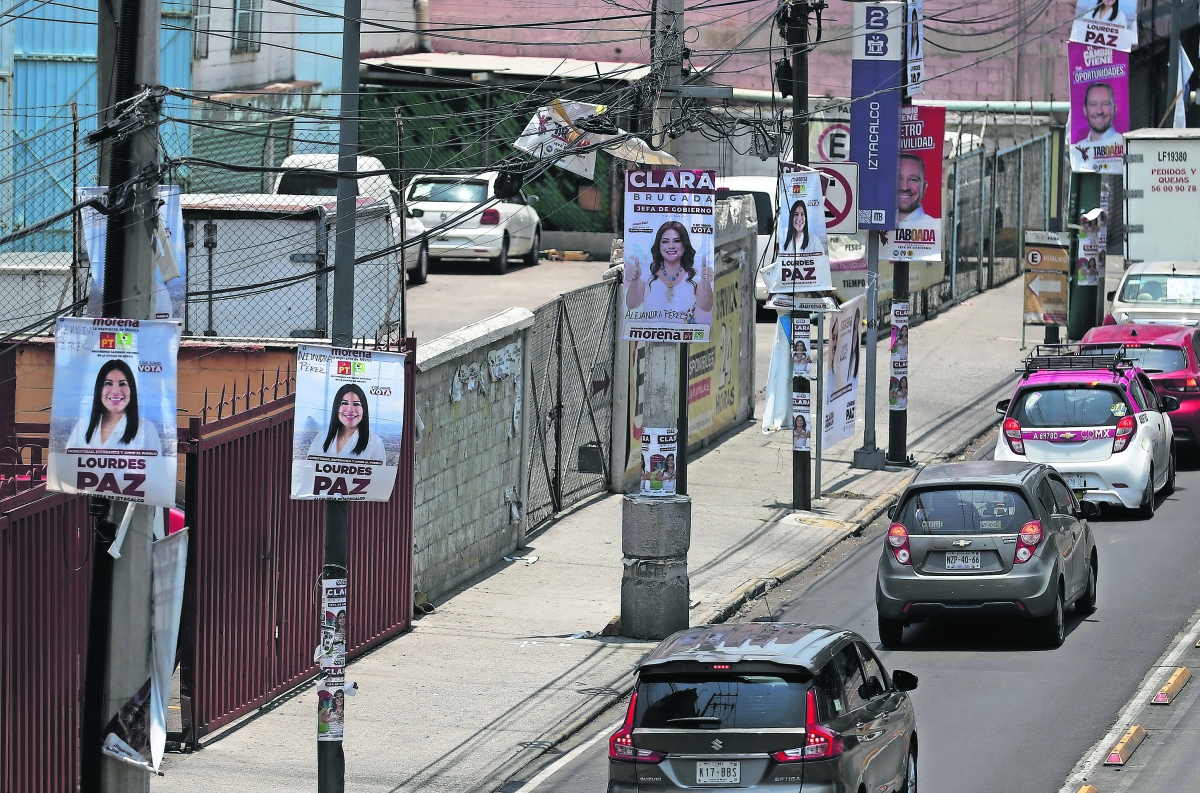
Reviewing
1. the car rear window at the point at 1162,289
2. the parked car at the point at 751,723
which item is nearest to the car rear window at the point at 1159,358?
the car rear window at the point at 1162,289

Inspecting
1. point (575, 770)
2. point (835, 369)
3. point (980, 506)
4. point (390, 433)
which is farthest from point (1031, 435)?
point (390, 433)

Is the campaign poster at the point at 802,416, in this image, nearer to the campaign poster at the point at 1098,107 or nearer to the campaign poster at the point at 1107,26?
the campaign poster at the point at 1098,107

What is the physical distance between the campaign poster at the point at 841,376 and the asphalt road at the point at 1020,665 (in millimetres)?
2712

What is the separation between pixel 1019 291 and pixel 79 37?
69.6 ft

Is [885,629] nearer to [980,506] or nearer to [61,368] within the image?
[980,506]

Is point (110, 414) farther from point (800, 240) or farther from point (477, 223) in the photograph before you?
point (477, 223)

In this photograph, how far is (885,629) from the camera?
15633 millimetres

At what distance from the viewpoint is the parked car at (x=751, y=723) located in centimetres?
959

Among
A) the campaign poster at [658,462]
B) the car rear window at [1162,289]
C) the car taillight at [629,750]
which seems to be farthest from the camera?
the car rear window at [1162,289]

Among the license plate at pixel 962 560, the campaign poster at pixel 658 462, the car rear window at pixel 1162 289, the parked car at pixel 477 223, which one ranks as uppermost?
the parked car at pixel 477 223

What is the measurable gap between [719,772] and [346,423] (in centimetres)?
323

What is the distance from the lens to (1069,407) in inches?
794

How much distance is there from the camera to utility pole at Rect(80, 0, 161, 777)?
9.53m

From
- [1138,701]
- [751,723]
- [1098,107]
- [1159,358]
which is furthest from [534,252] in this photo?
[751,723]
